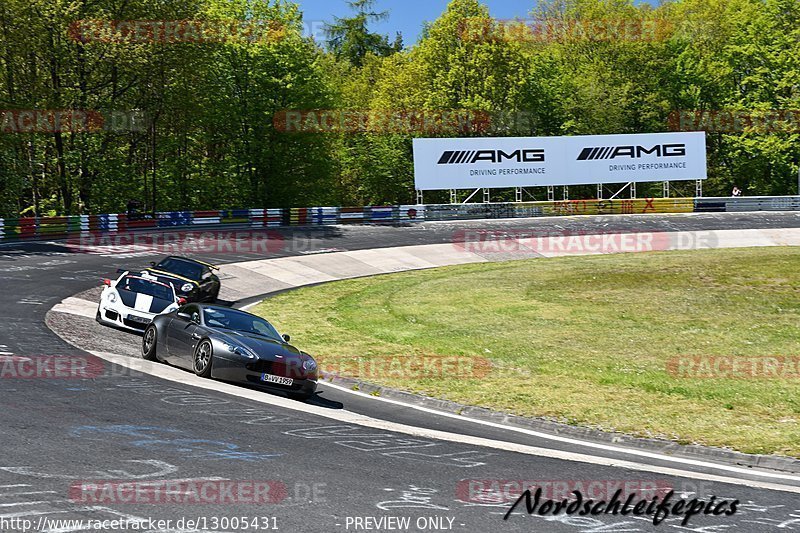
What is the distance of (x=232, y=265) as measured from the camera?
115ft

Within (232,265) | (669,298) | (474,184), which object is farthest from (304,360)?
(474,184)

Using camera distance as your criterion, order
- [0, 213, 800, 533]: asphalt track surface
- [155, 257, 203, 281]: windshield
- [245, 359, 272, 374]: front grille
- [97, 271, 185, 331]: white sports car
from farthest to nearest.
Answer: [155, 257, 203, 281]: windshield, [97, 271, 185, 331]: white sports car, [245, 359, 272, 374]: front grille, [0, 213, 800, 533]: asphalt track surface

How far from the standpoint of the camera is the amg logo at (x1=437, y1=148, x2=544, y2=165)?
57.4 metres

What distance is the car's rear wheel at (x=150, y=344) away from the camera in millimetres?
17047

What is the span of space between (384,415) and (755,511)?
673cm

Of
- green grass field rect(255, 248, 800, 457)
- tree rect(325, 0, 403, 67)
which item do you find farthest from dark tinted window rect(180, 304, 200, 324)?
tree rect(325, 0, 403, 67)

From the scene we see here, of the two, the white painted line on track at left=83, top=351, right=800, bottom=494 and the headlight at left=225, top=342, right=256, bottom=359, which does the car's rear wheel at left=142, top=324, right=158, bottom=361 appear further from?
the headlight at left=225, top=342, right=256, bottom=359

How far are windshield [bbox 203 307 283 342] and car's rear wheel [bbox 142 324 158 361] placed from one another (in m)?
1.29

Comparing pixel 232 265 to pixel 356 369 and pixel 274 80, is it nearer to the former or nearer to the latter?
pixel 356 369

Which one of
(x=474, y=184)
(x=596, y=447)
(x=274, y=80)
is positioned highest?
(x=274, y=80)

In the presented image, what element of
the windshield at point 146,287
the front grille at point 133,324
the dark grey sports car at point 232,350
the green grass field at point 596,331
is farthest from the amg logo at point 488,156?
the dark grey sports car at point 232,350

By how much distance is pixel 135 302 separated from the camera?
2055 cm

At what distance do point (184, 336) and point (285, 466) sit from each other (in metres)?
7.46

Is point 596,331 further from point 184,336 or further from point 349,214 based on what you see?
point 349,214
